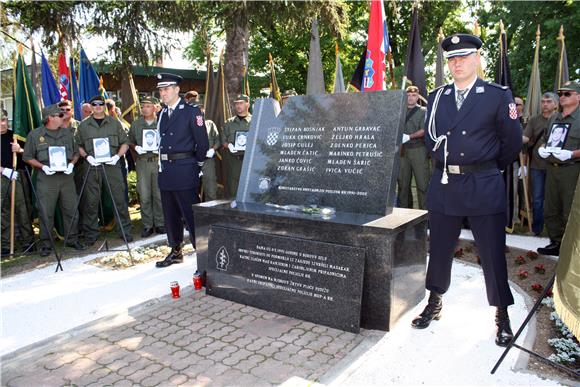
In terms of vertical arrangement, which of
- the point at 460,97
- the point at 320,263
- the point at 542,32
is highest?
the point at 542,32

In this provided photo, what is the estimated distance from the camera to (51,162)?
607 centimetres

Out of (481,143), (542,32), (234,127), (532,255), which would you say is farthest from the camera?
(542,32)

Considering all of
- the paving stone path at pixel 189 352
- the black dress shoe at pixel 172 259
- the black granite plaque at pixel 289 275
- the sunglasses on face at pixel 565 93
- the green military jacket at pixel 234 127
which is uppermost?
the sunglasses on face at pixel 565 93

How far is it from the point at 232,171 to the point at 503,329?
557cm

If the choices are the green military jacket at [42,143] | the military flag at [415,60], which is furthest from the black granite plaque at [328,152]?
the military flag at [415,60]

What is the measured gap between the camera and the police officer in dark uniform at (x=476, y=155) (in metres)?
3.15

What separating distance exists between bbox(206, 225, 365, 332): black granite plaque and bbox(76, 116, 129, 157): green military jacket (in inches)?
135

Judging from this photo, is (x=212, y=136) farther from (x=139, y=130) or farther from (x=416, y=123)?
(x=416, y=123)

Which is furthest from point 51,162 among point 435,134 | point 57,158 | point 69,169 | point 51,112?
point 435,134

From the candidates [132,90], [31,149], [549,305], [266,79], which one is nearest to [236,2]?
[132,90]

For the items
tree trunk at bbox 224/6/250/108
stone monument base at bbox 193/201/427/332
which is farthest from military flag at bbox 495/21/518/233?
tree trunk at bbox 224/6/250/108

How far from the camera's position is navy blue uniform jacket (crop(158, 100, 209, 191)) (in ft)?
17.0

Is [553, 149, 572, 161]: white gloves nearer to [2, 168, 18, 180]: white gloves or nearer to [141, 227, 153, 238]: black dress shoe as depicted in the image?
[141, 227, 153, 238]: black dress shoe

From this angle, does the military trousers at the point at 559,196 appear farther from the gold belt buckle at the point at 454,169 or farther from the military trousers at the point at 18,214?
the military trousers at the point at 18,214
